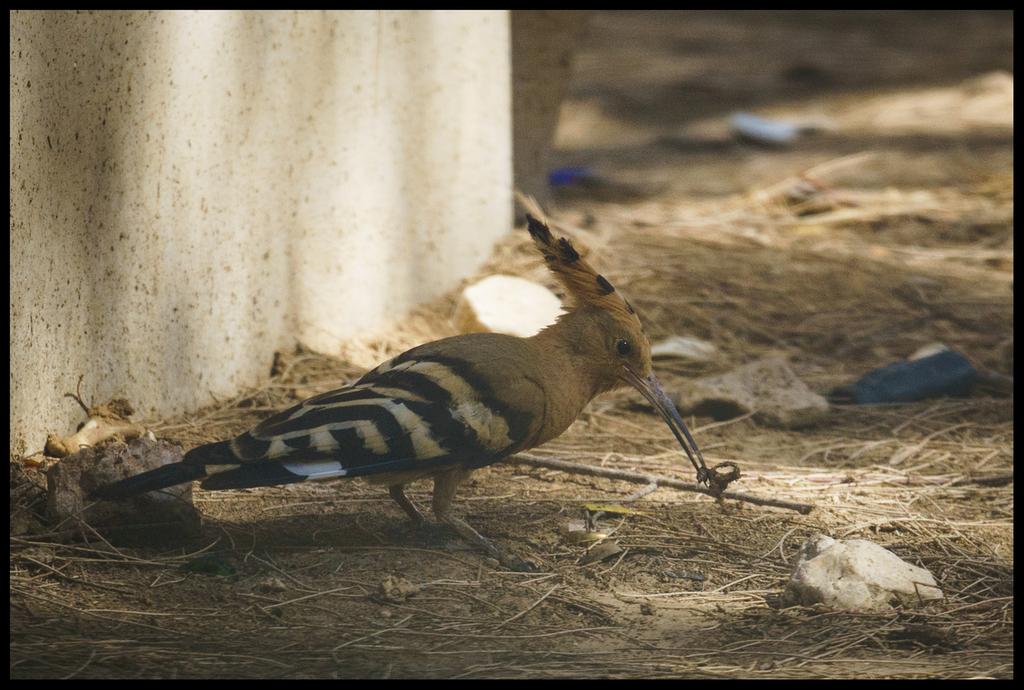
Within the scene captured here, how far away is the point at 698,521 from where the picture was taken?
4.13m

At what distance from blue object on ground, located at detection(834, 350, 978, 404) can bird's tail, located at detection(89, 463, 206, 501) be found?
10.3ft

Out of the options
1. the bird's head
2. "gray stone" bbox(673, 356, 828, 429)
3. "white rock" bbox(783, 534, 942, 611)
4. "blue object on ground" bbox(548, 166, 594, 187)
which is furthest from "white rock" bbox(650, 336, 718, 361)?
"blue object on ground" bbox(548, 166, 594, 187)

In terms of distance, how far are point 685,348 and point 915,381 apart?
1.03 meters

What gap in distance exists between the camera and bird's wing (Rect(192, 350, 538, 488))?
346cm

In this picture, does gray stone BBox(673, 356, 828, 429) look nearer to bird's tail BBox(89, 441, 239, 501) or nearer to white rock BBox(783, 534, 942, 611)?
white rock BBox(783, 534, 942, 611)

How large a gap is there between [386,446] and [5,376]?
48.4 inches

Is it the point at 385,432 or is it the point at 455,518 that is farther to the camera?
the point at 455,518

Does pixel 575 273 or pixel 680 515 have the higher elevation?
pixel 575 273

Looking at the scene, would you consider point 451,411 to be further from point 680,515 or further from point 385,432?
point 680,515

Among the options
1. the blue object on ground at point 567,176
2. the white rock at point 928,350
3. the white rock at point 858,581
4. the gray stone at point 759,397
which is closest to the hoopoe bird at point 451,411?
the white rock at point 858,581

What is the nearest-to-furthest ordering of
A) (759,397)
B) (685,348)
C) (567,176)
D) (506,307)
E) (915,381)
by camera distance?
(759,397)
(915,381)
(506,307)
(685,348)
(567,176)

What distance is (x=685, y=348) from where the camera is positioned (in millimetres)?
5934

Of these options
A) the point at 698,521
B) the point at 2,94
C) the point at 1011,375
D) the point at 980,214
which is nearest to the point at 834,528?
the point at 698,521

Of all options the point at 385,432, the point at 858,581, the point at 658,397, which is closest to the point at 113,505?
the point at 385,432
